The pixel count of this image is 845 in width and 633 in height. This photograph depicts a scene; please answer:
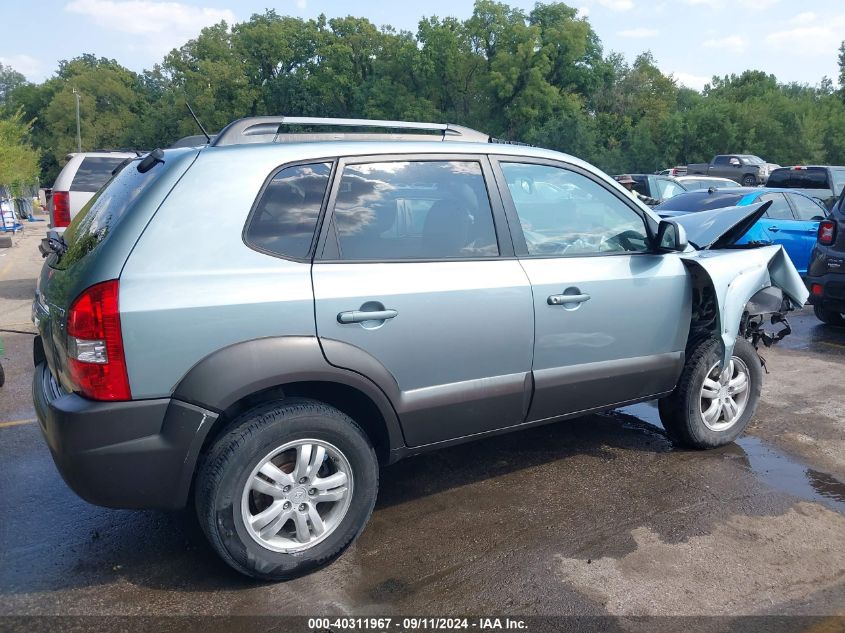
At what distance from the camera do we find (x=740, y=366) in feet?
15.8

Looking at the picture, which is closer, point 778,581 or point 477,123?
point 778,581

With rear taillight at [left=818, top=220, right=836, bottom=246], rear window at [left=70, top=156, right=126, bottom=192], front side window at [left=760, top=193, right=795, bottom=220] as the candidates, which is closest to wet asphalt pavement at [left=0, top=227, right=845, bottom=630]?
rear taillight at [left=818, top=220, right=836, bottom=246]

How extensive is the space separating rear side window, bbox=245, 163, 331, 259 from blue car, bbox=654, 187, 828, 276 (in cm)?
800

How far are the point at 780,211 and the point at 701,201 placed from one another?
1099 mm

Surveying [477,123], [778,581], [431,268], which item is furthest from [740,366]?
[477,123]

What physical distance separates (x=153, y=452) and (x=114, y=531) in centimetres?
109

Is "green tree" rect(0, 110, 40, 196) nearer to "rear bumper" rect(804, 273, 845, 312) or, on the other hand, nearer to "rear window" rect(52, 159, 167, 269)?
"rear window" rect(52, 159, 167, 269)

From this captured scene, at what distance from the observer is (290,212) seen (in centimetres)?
325

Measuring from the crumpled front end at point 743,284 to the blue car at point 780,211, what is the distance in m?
5.17

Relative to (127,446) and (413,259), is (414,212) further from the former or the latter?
(127,446)

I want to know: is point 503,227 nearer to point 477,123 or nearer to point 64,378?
point 64,378

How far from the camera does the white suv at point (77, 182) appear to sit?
9859 mm

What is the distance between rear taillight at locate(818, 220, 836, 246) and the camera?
316 inches

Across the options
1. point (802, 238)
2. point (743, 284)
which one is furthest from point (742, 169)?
point (743, 284)
